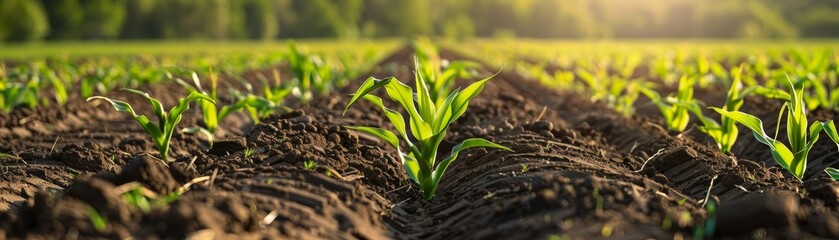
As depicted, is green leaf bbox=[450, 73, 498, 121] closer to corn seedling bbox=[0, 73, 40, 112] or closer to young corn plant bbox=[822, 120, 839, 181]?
young corn plant bbox=[822, 120, 839, 181]

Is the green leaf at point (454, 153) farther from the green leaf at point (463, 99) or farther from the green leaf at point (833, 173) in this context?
the green leaf at point (833, 173)

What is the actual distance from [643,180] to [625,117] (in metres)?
3.53

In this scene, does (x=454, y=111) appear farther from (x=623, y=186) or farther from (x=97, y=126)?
(x=97, y=126)

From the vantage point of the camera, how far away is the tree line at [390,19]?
157ft

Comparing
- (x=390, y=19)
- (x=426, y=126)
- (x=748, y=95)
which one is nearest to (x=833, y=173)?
(x=426, y=126)

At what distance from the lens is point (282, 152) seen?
3934 millimetres

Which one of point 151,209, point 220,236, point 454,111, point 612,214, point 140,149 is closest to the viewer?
point 220,236

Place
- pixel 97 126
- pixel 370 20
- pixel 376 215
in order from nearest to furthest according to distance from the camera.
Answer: pixel 376 215 < pixel 97 126 < pixel 370 20

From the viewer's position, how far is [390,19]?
68688mm

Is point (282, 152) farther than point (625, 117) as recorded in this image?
No

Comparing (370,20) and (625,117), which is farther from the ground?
(625,117)

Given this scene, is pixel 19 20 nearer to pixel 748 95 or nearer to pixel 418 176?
pixel 748 95

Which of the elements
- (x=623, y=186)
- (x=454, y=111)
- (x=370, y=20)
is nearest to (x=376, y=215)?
(x=454, y=111)

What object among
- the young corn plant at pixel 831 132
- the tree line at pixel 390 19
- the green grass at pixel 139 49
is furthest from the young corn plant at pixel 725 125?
the tree line at pixel 390 19
